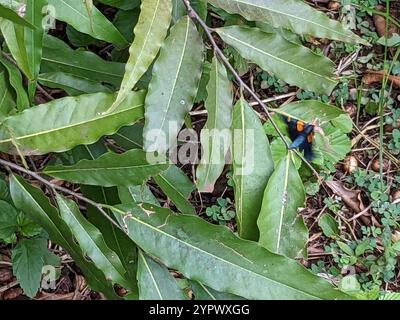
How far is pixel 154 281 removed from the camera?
3.18 ft

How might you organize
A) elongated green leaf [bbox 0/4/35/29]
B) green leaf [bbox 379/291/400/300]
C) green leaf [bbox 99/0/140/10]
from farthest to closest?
green leaf [bbox 379/291/400/300] < green leaf [bbox 99/0/140/10] < elongated green leaf [bbox 0/4/35/29]

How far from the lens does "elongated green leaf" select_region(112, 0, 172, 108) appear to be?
86 cm

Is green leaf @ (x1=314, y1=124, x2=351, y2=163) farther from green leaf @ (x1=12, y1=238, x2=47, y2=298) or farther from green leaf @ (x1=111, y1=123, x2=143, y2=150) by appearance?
green leaf @ (x1=12, y1=238, x2=47, y2=298)

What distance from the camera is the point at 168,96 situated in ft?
3.07

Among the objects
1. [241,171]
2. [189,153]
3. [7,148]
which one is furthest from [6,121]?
[189,153]

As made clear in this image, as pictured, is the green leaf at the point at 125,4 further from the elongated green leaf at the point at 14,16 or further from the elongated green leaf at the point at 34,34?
the elongated green leaf at the point at 14,16

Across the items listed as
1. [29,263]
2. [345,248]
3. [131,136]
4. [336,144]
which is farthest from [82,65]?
[345,248]

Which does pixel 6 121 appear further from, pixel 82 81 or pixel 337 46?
pixel 337 46

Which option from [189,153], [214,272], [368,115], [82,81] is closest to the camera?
[214,272]

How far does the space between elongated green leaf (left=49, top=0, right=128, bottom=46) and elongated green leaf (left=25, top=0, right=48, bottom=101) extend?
0.13 m

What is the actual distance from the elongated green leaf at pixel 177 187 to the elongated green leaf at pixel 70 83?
23 cm

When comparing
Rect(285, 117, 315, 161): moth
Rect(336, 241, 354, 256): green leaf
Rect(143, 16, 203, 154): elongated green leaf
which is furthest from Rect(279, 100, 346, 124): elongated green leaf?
Rect(336, 241, 354, 256): green leaf
